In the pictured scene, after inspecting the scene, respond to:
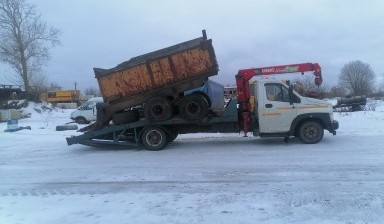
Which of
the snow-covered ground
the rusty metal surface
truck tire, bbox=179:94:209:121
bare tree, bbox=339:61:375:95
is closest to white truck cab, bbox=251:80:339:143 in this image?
the snow-covered ground

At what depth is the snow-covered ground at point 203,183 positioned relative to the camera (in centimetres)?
625

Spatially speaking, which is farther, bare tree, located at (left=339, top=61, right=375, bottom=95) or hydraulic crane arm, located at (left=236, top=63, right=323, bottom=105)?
bare tree, located at (left=339, top=61, right=375, bottom=95)

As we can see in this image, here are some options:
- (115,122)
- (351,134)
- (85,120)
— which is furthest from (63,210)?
(85,120)

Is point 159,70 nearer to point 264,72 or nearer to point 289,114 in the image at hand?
point 264,72

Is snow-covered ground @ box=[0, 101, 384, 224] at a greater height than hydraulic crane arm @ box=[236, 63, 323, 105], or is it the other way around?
hydraulic crane arm @ box=[236, 63, 323, 105]

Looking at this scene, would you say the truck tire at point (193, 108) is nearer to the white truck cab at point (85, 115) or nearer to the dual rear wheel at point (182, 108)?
the dual rear wheel at point (182, 108)

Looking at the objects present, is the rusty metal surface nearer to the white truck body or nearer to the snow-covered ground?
the white truck body

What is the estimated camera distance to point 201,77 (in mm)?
13148

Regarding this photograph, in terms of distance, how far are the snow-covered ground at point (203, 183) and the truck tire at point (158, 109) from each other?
1.13 m

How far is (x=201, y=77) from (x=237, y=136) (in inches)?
138

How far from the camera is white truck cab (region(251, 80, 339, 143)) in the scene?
12.8 metres

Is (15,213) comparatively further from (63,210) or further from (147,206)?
(147,206)

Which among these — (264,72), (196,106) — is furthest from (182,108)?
(264,72)

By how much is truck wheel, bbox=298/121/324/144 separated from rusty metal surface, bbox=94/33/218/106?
130 inches
